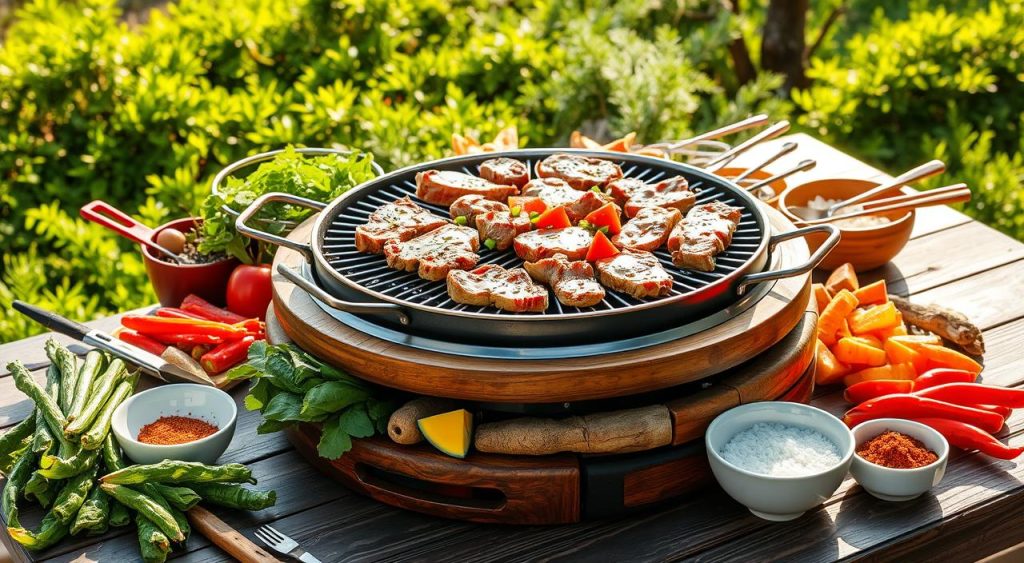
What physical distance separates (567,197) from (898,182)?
1.52m

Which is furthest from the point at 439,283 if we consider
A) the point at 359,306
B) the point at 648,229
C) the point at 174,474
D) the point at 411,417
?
the point at 174,474

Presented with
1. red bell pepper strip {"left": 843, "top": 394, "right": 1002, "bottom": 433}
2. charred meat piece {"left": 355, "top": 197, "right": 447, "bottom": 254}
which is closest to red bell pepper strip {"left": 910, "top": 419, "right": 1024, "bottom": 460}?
red bell pepper strip {"left": 843, "top": 394, "right": 1002, "bottom": 433}

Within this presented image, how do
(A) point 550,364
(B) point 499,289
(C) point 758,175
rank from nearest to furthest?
(A) point 550,364 < (B) point 499,289 < (C) point 758,175

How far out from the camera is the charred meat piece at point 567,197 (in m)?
3.96

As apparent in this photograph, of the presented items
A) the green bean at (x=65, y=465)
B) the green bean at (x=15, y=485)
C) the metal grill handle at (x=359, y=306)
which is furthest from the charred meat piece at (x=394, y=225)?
the green bean at (x=15, y=485)

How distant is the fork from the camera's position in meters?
3.08

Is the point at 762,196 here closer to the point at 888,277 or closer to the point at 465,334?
the point at 888,277

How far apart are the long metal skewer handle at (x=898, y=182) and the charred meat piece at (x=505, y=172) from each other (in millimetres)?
1391

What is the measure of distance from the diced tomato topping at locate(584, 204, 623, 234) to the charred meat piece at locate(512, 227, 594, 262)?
0.09 metres

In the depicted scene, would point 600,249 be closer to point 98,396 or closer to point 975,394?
point 975,394

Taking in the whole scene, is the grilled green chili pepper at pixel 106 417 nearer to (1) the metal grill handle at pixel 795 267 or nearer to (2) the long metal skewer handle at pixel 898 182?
(1) the metal grill handle at pixel 795 267

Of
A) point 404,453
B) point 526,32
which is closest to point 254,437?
point 404,453

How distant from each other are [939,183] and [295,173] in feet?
14.5

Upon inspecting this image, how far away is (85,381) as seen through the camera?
3.66 m
